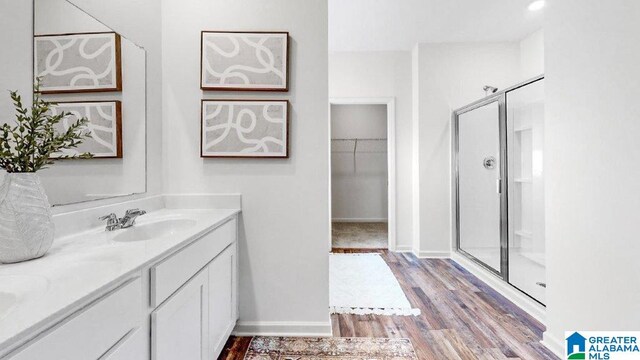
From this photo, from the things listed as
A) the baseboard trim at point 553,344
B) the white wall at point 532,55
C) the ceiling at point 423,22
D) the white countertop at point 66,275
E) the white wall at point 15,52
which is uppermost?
the ceiling at point 423,22

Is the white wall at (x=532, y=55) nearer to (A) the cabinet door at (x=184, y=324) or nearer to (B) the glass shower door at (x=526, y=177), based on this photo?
(B) the glass shower door at (x=526, y=177)

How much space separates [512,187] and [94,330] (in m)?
3.19

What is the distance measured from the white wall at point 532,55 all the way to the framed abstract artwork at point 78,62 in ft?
13.0

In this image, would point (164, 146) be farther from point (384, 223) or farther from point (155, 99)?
point (384, 223)

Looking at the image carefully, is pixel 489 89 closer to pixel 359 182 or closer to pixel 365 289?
pixel 365 289

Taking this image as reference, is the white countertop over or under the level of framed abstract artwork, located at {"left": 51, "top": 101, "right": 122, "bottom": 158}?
under

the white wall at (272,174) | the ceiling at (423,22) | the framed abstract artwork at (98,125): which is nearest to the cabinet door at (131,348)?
the framed abstract artwork at (98,125)

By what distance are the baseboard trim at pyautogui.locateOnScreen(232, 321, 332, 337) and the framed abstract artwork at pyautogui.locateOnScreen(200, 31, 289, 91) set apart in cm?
155

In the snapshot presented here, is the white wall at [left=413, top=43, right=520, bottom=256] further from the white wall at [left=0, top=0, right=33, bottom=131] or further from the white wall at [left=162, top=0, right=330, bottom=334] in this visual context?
the white wall at [left=0, top=0, right=33, bottom=131]

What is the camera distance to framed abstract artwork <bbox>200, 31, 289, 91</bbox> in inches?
78.1

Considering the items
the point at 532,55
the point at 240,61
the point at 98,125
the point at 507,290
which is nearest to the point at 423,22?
the point at 532,55

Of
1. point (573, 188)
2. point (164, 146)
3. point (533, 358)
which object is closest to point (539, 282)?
point (533, 358)

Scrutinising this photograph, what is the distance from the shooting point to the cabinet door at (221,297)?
5.03 ft

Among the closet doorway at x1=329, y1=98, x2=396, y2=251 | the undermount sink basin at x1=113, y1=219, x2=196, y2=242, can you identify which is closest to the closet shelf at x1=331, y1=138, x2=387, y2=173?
the closet doorway at x1=329, y1=98, x2=396, y2=251
